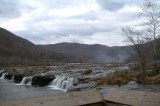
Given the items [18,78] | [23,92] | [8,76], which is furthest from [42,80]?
[8,76]

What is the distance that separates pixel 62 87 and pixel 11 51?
16631 centimetres

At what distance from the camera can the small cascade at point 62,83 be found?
3397 cm

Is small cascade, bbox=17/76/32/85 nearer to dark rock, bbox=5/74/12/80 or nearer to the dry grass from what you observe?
dark rock, bbox=5/74/12/80

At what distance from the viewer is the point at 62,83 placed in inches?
1378

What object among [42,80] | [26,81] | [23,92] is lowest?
[23,92]

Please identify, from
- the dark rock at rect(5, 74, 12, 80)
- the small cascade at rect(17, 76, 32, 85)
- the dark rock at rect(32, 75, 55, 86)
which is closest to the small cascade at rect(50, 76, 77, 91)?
the dark rock at rect(32, 75, 55, 86)

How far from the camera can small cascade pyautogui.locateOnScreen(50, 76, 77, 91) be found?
34.0 metres

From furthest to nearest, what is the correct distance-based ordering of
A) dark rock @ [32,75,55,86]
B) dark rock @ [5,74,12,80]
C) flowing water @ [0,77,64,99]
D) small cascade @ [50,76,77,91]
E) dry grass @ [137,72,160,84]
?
dark rock @ [5,74,12,80]
dark rock @ [32,75,55,86]
small cascade @ [50,76,77,91]
dry grass @ [137,72,160,84]
flowing water @ [0,77,64,99]

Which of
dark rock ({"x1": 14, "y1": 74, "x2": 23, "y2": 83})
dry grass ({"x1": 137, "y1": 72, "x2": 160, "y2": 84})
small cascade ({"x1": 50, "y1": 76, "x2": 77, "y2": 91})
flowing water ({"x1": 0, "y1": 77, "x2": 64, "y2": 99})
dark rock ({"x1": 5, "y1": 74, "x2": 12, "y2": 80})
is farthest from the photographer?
dark rock ({"x1": 5, "y1": 74, "x2": 12, "y2": 80})

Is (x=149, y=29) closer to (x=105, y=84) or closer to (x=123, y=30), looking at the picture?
(x=123, y=30)

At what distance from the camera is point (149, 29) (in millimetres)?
39312

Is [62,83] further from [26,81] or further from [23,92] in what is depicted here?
[26,81]

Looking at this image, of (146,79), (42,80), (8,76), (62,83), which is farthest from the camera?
(8,76)

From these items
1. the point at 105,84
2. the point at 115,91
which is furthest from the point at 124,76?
the point at 115,91
